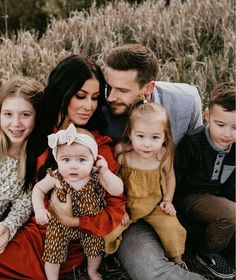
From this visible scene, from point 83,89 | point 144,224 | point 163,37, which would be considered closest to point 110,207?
point 144,224

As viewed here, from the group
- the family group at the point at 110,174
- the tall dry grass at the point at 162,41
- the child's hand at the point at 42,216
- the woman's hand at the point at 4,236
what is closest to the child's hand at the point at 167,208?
the family group at the point at 110,174

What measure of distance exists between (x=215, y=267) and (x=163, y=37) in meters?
2.93

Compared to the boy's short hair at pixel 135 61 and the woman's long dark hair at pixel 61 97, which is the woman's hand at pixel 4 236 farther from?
the boy's short hair at pixel 135 61

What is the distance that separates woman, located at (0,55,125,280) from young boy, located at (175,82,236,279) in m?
0.54

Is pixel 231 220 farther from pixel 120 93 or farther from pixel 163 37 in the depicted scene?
pixel 163 37

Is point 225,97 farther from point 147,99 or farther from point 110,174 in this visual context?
point 110,174

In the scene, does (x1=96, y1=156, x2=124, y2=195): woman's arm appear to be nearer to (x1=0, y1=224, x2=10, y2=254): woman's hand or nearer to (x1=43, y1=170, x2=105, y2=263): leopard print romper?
(x1=43, y1=170, x2=105, y2=263): leopard print romper

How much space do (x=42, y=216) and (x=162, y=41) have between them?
3.11 meters

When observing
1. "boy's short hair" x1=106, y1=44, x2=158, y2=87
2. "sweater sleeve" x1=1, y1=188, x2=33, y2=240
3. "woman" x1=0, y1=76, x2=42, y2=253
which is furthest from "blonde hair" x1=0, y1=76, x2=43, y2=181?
"boy's short hair" x1=106, y1=44, x2=158, y2=87

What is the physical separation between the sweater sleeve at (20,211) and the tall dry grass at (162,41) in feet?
5.71

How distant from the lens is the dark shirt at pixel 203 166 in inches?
115

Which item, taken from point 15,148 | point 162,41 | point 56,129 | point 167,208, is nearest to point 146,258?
point 167,208

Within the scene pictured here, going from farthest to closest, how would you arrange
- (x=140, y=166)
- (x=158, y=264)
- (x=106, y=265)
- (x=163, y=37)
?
1. (x=163, y=37)
2. (x=106, y=265)
3. (x=140, y=166)
4. (x=158, y=264)

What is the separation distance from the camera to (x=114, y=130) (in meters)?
3.05
